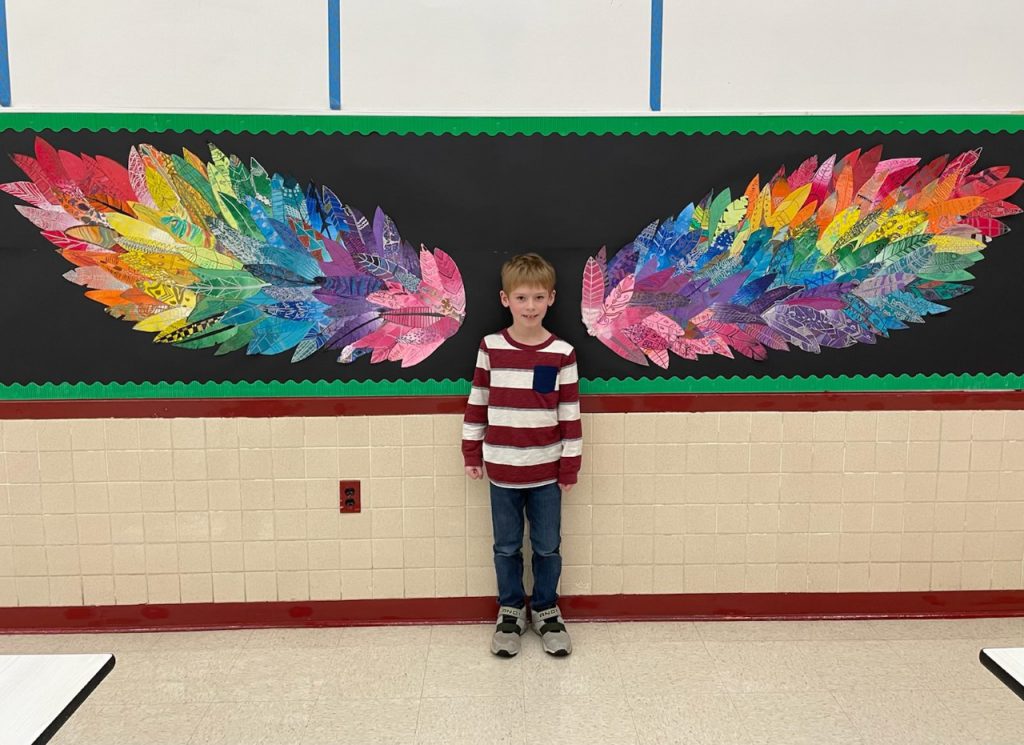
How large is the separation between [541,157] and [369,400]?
115 centimetres

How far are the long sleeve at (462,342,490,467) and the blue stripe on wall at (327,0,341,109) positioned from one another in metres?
1.09

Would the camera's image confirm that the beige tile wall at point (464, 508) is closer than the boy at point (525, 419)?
No

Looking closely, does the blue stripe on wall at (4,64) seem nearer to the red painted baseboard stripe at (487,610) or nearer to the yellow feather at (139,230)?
the yellow feather at (139,230)

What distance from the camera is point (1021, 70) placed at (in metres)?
2.79

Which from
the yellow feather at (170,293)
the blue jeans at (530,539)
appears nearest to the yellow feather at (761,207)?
the blue jeans at (530,539)

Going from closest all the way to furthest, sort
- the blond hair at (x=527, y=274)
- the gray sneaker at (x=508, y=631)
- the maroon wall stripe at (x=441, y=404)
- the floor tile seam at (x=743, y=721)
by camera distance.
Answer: the floor tile seam at (x=743, y=721) → the blond hair at (x=527, y=274) → the gray sneaker at (x=508, y=631) → the maroon wall stripe at (x=441, y=404)

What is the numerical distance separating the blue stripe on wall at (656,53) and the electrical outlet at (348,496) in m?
1.88

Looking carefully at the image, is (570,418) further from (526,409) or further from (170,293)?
(170,293)

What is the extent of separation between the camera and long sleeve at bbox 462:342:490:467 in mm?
2719

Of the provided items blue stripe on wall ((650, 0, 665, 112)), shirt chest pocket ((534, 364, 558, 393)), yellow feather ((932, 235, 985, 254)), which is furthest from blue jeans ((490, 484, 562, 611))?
yellow feather ((932, 235, 985, 254))

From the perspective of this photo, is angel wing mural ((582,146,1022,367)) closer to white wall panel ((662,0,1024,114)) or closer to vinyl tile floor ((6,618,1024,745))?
white wall panel ((662,0,1024,114))

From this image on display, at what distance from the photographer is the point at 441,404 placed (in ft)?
9.38

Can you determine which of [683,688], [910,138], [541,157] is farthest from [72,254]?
[910,138]

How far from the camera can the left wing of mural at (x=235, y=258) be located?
2715 millimetres
